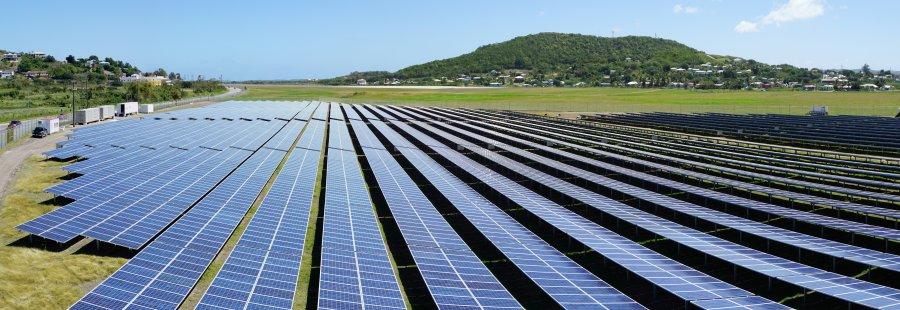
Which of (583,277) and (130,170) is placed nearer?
(583,277)

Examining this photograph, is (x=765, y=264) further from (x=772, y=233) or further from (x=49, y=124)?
(x=49, y=124)

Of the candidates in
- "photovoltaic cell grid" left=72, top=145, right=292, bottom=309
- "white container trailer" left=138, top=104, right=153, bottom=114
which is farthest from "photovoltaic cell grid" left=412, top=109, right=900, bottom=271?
"white container trailer" left=138, top=104, right=153, bottom=114

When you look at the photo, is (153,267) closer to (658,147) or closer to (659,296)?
(659,296)

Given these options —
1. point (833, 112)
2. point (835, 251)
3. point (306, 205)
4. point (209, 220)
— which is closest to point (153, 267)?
point (209, 220)

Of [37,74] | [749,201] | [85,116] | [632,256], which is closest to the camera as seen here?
[632,256]

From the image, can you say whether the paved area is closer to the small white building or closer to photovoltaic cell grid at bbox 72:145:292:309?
the small white building

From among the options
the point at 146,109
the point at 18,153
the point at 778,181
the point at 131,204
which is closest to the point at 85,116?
the point at 146,109
